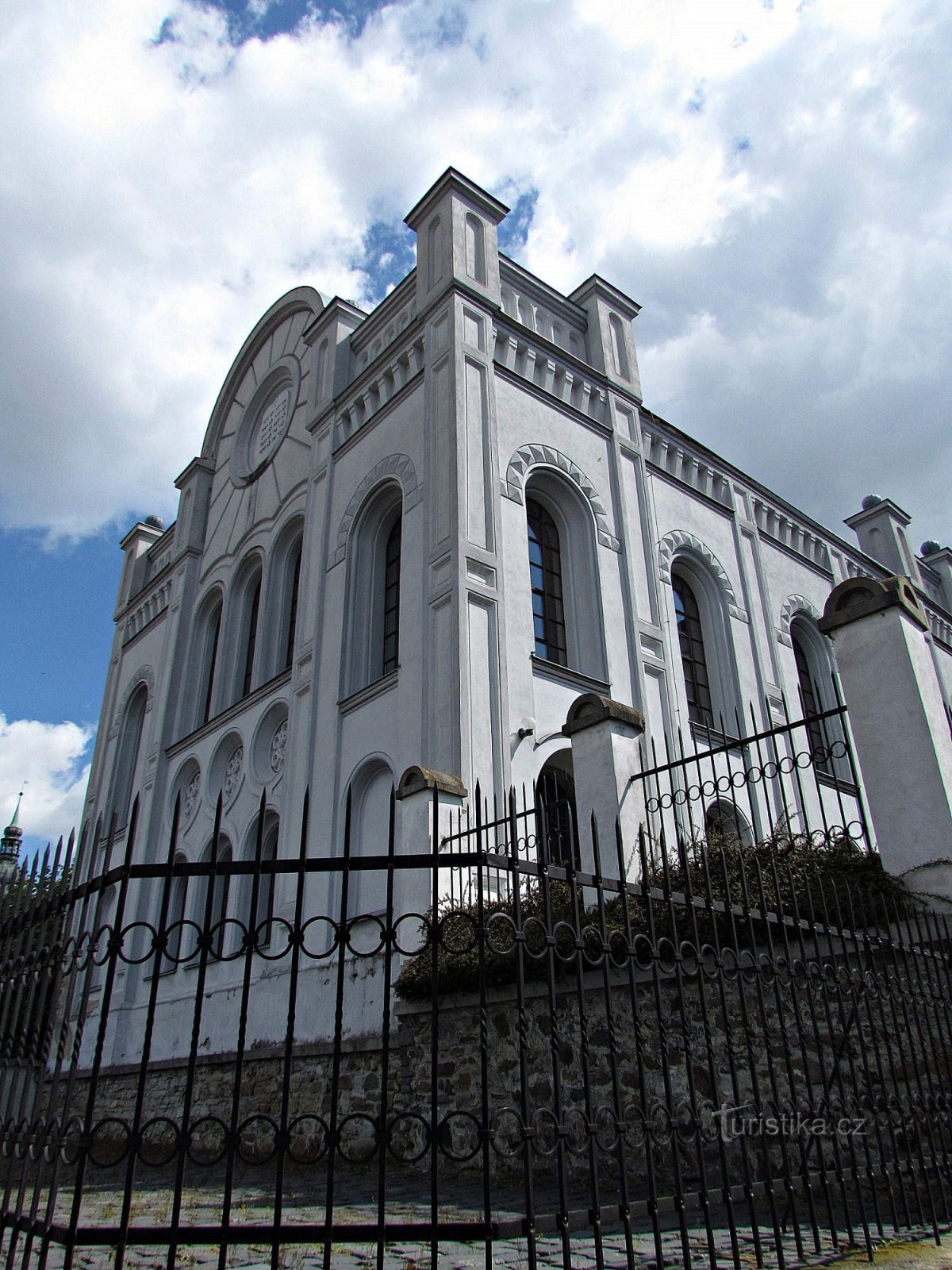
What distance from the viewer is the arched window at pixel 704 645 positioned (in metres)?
14.2

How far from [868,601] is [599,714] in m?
2.43

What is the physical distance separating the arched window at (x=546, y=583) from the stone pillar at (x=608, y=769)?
3.59 metres

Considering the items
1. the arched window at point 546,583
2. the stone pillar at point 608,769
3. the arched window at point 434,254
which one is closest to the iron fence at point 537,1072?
the stone pillar at point 608,769

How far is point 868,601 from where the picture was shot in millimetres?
6191

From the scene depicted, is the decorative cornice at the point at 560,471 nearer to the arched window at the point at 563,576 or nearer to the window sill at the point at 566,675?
the arched window at the point at 563,576

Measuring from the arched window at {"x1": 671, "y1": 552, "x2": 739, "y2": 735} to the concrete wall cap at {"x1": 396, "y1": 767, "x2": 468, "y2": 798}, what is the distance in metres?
6.23

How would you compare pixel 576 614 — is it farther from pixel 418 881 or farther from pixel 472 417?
pixel 418 881

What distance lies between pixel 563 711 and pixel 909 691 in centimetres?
559

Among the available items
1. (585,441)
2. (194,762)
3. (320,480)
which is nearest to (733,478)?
(585,441)

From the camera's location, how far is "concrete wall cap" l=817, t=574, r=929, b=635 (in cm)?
608

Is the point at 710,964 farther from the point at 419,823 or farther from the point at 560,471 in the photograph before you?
the point at 560,471

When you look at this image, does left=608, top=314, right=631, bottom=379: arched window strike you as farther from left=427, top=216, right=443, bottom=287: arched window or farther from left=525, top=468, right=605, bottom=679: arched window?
left=427, top=216, right=443, bottom=287: arched window

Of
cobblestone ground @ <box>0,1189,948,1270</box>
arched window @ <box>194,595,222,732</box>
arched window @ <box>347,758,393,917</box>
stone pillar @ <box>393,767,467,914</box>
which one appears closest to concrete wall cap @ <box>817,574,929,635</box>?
stone pillar @ <box>393,767,467,914</box>

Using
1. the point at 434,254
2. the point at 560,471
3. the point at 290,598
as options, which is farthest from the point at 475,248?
the point at 290,598
